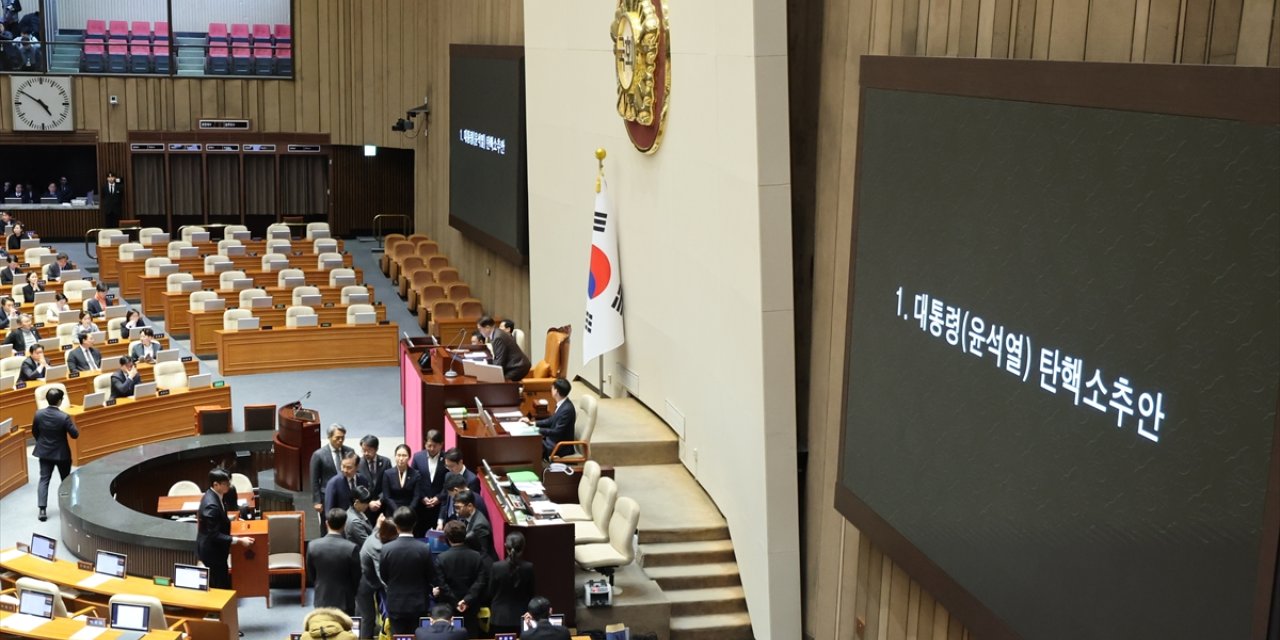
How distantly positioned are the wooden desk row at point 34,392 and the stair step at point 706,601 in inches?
290

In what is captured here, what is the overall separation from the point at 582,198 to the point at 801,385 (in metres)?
5.07

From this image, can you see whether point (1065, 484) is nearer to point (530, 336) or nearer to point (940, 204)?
point (940, 204)

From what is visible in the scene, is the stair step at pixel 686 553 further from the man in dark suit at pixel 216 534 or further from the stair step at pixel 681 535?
the man in dark suit at pixel 216 534

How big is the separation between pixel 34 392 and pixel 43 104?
11.9 meters

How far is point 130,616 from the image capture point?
8.87 m

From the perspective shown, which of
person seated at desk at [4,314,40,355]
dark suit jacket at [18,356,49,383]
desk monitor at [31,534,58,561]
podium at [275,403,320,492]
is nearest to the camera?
desk monitor at [31,534,58,561]

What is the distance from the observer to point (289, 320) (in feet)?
60.2

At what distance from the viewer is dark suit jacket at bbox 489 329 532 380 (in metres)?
13.5

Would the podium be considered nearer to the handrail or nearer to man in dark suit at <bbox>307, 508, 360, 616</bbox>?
man in dark suit at <bbox>307, 508, 360, 616</bbox>

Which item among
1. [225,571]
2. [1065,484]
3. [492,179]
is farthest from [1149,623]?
[492,179]

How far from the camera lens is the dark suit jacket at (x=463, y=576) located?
928 centimetres

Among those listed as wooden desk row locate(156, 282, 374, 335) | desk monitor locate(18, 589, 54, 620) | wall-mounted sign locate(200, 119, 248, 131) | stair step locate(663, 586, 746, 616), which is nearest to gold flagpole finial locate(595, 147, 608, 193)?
stair step locate(663, 586, 746, 616)

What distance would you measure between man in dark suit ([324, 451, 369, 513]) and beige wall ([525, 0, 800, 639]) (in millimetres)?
2817

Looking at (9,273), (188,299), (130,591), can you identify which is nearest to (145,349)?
(188,299)
